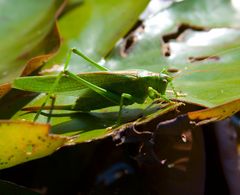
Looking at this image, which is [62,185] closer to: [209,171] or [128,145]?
[128,145]

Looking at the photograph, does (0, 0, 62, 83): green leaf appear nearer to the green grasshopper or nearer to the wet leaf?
the green grasshopper

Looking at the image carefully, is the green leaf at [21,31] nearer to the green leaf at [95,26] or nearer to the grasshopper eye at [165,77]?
the green leaf at [95,26]

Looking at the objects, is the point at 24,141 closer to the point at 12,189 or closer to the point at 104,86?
the point at 12,189

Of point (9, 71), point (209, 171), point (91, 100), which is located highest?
point (9, 71)


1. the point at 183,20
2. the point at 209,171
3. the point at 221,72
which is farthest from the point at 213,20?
the point at 209,171

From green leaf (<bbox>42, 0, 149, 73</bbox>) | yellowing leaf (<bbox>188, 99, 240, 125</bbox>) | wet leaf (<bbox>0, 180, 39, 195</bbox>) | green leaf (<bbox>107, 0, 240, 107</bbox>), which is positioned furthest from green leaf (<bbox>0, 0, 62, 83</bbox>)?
yellowing leaf (<bbox>188, 99, 240, 125</bbox>)

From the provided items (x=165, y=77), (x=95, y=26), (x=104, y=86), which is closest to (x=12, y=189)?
(x=104, y=86)
